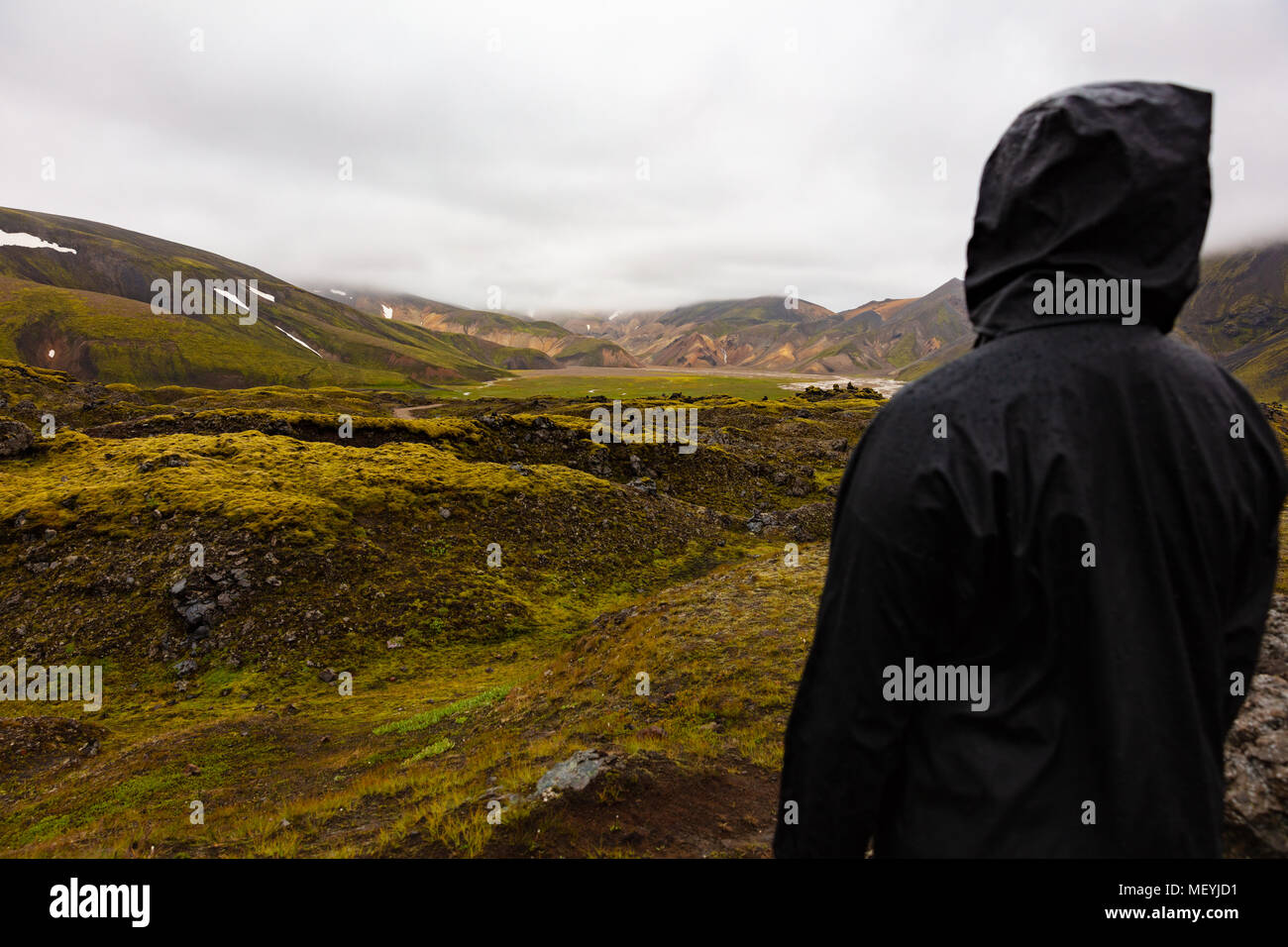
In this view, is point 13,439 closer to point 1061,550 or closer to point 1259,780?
point 1061,550

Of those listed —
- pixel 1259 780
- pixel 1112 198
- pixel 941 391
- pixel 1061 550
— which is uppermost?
pixel 1112 198

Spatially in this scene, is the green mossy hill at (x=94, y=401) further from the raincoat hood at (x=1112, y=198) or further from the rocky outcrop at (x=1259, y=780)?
the rocky outcrop at (x=1259, y=780)

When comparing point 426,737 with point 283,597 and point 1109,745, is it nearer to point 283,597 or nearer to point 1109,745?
point 283,597

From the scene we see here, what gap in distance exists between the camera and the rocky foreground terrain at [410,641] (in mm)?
8359

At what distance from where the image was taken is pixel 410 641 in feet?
66.2

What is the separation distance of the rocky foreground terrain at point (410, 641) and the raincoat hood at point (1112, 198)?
7.21m

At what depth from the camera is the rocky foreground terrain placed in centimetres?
836

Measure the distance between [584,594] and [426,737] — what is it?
35.4 feet

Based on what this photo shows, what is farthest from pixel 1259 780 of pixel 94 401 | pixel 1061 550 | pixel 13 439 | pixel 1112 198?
pixel 94 401

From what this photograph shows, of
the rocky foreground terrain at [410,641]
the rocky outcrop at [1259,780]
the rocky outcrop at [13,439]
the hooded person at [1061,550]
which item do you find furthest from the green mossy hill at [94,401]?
the rocky outcrop at [1259,780]

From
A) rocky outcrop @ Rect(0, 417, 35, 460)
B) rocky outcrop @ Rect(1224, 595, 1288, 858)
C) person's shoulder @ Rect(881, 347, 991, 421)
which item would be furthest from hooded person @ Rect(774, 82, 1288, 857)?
rocky outcrop @ Rect(0, 417, 35, 460)

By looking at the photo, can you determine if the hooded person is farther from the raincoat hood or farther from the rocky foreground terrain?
the rocky foreground terrain

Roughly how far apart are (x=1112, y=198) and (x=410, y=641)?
2152 centimetres

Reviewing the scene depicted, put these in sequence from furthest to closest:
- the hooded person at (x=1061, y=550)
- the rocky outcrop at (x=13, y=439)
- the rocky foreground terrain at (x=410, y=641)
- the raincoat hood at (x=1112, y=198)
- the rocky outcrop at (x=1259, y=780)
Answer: the rocky outcrop at (x=13, y=439)
the rocky foreground terrain at (x=410, y=641)
the rocky outcrop at (x=1259, y=780)
the raincoat hood at (x=1112, y=198)
the hooded person at (x=1061, y=550)
